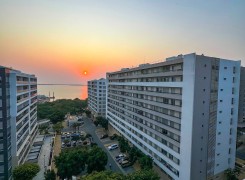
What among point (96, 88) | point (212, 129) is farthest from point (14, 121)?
point (96, 88)

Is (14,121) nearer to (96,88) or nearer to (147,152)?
(147,152)

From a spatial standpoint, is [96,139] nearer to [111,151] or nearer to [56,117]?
[111,151]

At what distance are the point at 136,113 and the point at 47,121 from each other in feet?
137

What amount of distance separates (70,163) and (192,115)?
21382 mm

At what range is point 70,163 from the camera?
30.6m

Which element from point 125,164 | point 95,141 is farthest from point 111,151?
point 95,141

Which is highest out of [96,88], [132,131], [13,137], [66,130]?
[96,88]

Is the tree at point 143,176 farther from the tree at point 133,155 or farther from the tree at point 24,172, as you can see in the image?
the tree at point 24,172

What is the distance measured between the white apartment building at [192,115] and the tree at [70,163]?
49.3 feet

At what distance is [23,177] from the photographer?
29266 mm

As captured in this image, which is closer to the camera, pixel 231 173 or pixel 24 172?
pixel 24 172

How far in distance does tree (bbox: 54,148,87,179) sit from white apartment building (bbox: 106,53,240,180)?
15018 mm

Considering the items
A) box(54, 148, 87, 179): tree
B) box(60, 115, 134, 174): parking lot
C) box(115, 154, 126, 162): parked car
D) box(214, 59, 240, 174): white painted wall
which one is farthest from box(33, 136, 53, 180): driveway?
box(214, 59, 240, 174): white painted wall

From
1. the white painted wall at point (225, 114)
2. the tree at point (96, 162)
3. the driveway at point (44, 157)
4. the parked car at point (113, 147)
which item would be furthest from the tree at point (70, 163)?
the white painted wall at point (225, 114)
